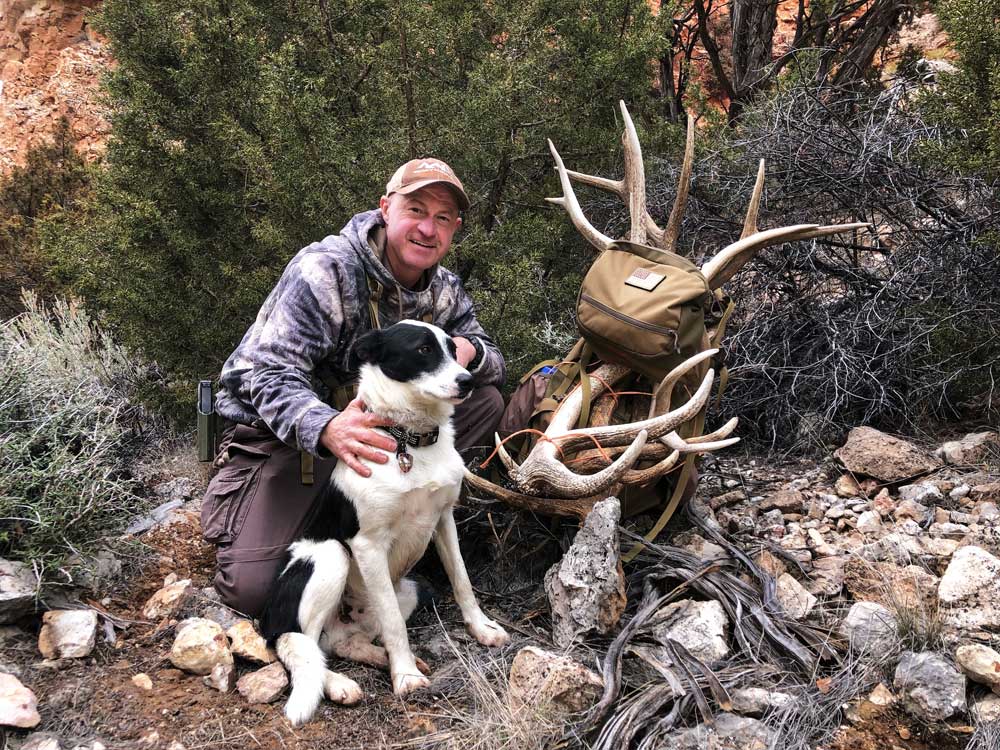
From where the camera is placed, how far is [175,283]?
188 inches

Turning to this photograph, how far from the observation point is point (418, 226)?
318 cm

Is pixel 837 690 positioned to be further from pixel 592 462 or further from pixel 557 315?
pixel 557 315

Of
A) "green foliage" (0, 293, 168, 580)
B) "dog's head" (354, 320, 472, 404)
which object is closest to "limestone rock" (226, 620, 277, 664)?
"green foliage" (0, 293, 168, 580)

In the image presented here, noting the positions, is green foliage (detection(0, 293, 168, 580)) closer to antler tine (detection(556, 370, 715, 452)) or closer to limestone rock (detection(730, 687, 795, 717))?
antler tine (detection(556, 370, 715, 452))

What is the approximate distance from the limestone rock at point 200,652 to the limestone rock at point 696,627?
1.50 meters

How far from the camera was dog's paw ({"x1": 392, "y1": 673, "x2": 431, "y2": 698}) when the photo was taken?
8.39 ft

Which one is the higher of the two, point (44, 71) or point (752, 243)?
point (44, 71)

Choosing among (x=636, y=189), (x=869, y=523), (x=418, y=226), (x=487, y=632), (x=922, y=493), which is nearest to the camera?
(x=487, y=632)

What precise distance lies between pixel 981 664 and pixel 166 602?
280 cm

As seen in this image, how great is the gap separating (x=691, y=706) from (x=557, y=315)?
9.44 feet

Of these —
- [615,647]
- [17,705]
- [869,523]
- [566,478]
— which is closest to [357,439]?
[566,478]

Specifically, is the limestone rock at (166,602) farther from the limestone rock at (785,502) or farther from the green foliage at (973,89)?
the green foliage at (973,89)

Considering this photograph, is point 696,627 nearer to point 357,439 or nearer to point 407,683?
point 407,683

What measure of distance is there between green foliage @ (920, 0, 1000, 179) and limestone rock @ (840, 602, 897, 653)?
7.14 ft
